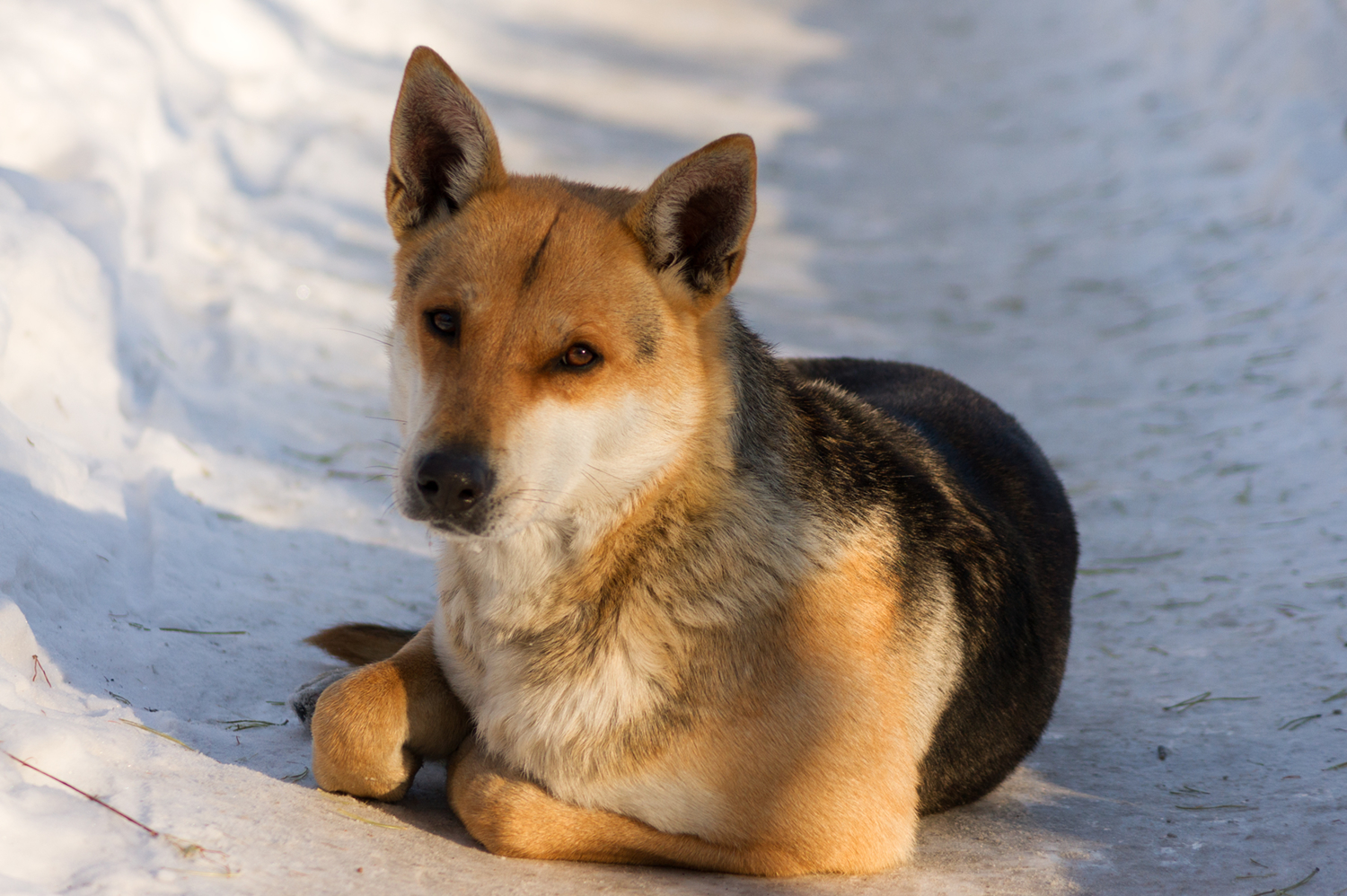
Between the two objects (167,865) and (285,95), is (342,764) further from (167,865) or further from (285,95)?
(285,95)

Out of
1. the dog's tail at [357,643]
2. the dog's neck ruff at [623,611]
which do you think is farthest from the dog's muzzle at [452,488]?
the dog's tail at [357,643]

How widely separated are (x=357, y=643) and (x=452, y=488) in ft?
5.33

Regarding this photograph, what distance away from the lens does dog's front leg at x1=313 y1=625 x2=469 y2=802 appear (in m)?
3.47

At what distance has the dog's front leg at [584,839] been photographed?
10.9 ft

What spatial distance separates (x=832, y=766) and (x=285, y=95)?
9268 mm

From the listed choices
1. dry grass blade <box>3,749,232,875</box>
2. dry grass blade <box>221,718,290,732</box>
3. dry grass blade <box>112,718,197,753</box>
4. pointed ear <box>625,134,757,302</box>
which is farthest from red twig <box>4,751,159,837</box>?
pointed ear <box>625,134,757,302</box>

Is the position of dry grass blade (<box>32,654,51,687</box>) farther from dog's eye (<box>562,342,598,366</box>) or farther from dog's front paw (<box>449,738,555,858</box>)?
dog's eye (<box>562,342,598,366</box>)

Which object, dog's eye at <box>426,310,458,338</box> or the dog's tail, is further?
the dog's tail

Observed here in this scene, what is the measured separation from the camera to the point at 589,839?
3.35m

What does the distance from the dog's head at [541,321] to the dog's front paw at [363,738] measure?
730 millimetres

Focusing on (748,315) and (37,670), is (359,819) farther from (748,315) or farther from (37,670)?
(748,315)

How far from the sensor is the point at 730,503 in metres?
3.50

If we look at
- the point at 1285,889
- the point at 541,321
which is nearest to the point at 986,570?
the point at 1285,889

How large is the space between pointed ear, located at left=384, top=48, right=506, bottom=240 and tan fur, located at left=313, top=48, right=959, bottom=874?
0.01m
